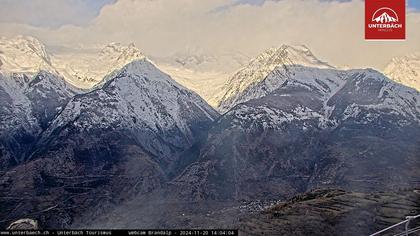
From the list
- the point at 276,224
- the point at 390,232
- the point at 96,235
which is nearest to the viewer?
the point at 96,235

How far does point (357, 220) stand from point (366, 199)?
85.5 feet

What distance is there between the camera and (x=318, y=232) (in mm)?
156125

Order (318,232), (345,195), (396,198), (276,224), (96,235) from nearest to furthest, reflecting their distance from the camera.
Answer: (96,235)
(318,232)
(276,224)
(396,198)
(345,195)

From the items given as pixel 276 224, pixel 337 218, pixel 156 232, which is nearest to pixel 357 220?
pixel 337 218

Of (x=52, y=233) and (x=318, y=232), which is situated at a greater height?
(x=52, y=233)

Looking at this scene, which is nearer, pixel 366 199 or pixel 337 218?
pixel 337 218

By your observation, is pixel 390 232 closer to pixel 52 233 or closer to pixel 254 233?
pixel 254 233

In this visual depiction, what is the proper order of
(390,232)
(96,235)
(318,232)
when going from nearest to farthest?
(96,235) < (390,232) < (318,232)

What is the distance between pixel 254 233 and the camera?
164 metres

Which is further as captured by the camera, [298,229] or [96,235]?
[298,229]

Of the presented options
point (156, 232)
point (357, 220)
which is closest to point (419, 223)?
point (357, 220)

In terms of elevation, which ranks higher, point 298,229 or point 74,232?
point 74,232

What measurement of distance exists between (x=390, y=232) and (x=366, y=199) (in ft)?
176

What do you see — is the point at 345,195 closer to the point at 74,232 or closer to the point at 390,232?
the point at 390,232
